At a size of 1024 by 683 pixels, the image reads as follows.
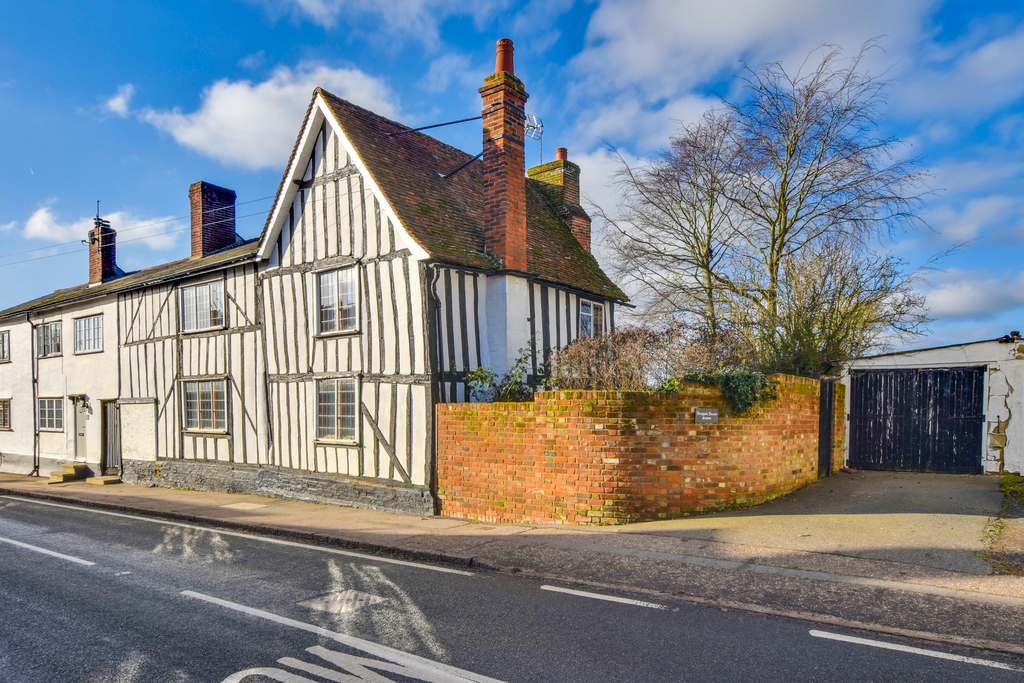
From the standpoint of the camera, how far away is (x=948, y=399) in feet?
42.7

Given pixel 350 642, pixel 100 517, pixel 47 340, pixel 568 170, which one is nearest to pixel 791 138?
pixel 568 170

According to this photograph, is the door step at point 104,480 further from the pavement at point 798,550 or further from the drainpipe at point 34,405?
the pavement at point 798,550

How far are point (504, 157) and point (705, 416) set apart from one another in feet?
21.0

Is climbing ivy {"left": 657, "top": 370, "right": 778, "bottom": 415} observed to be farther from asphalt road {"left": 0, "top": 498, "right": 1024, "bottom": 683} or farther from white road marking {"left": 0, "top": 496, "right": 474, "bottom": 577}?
white road marking {"left": 0, "top": 496, "right": 474, "bottom": 577}

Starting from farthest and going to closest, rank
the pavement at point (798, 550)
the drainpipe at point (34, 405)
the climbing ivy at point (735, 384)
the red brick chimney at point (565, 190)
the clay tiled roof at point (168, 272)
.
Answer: the drainpipe at point (34, 405) → the red brick chimney at point (565, 190) → the clay tiled roof at point (168, 272) → the climbing ivy at point (735, 384) → the pavement at point (798, 550)

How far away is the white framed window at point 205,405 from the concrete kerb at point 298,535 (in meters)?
3.03

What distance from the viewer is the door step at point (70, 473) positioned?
1991 cm

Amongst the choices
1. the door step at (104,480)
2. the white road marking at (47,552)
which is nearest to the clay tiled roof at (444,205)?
the white road marking at (47,552)

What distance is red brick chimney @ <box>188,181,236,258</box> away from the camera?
19375 mm

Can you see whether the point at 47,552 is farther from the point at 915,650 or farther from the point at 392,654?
Result: the point at 915,650

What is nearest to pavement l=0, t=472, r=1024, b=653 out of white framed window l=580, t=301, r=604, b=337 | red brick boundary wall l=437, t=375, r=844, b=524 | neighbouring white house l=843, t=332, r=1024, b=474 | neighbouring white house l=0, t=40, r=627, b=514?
red brick boundary wall l=437, t=375, r=844, b=524

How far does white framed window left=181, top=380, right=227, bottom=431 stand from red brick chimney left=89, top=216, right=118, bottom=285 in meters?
9.60

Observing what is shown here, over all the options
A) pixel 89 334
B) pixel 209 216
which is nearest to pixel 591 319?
pixel 209 216

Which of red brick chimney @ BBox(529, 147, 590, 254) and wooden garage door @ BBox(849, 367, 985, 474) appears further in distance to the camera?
red brick chimney @ BBox(529, 147, 590, 254)
